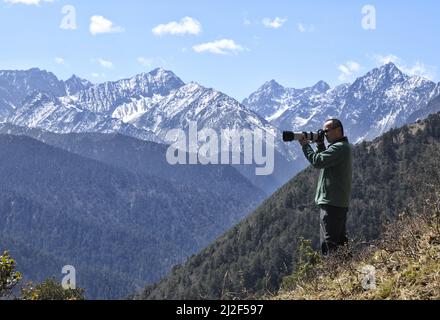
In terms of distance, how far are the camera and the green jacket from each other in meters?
0.20

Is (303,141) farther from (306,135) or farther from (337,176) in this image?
(337,176)

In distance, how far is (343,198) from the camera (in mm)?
9109

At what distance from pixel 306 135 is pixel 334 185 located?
0.98 m

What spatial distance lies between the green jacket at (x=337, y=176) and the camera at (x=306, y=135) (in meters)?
0.20

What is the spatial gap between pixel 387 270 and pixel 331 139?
285 centimetres

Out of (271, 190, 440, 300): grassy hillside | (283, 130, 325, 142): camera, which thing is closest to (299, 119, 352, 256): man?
(283, 130, 325, 142): camera

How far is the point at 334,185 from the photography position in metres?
9.11

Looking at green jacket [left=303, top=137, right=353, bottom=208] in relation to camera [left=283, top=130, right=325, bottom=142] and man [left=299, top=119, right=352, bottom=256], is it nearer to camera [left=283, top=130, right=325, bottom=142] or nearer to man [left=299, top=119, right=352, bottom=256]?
man [left=299, top=119, right=352, bottom=256]

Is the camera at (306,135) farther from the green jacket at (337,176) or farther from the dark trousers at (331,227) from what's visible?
the dark trousers at (331,227)

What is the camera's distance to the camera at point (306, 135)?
837 centimetres

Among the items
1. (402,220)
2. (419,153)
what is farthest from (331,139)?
(419,153)

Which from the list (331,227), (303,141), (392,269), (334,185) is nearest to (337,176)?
(334,185)
